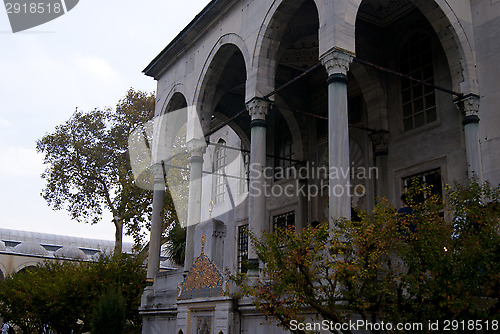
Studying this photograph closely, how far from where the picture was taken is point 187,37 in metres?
16.8

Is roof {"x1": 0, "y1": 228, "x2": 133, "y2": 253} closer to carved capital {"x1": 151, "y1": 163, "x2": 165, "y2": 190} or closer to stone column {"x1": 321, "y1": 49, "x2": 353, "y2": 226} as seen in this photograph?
carved capital {"x1": 151, "y1": 163, "x2": 165, "y2": 190}

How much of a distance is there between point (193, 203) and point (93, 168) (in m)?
11.5

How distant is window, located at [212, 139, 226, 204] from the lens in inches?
907

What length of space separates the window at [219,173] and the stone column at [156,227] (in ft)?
16.5

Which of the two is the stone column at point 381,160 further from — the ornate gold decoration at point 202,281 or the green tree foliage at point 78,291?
the green tree foliage at point 78,291

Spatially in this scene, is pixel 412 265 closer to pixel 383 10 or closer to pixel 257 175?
pixel 257 175

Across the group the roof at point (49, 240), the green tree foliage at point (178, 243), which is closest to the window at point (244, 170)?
the green tree foliage at point (178, 243)

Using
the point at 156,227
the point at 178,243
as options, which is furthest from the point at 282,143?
the point at 178,243

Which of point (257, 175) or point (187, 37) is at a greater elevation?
point (187, 37)

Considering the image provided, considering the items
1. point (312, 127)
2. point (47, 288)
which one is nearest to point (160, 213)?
point (47, 288)

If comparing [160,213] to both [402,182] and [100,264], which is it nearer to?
[100,264]

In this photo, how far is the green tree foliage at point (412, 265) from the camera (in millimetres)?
6398

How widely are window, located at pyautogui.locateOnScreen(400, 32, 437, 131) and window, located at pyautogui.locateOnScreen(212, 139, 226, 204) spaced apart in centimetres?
1000

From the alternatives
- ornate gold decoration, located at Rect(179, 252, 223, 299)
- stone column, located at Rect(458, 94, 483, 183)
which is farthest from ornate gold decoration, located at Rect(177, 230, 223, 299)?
stone column, located at Rect(458, 94, 483, 183)
